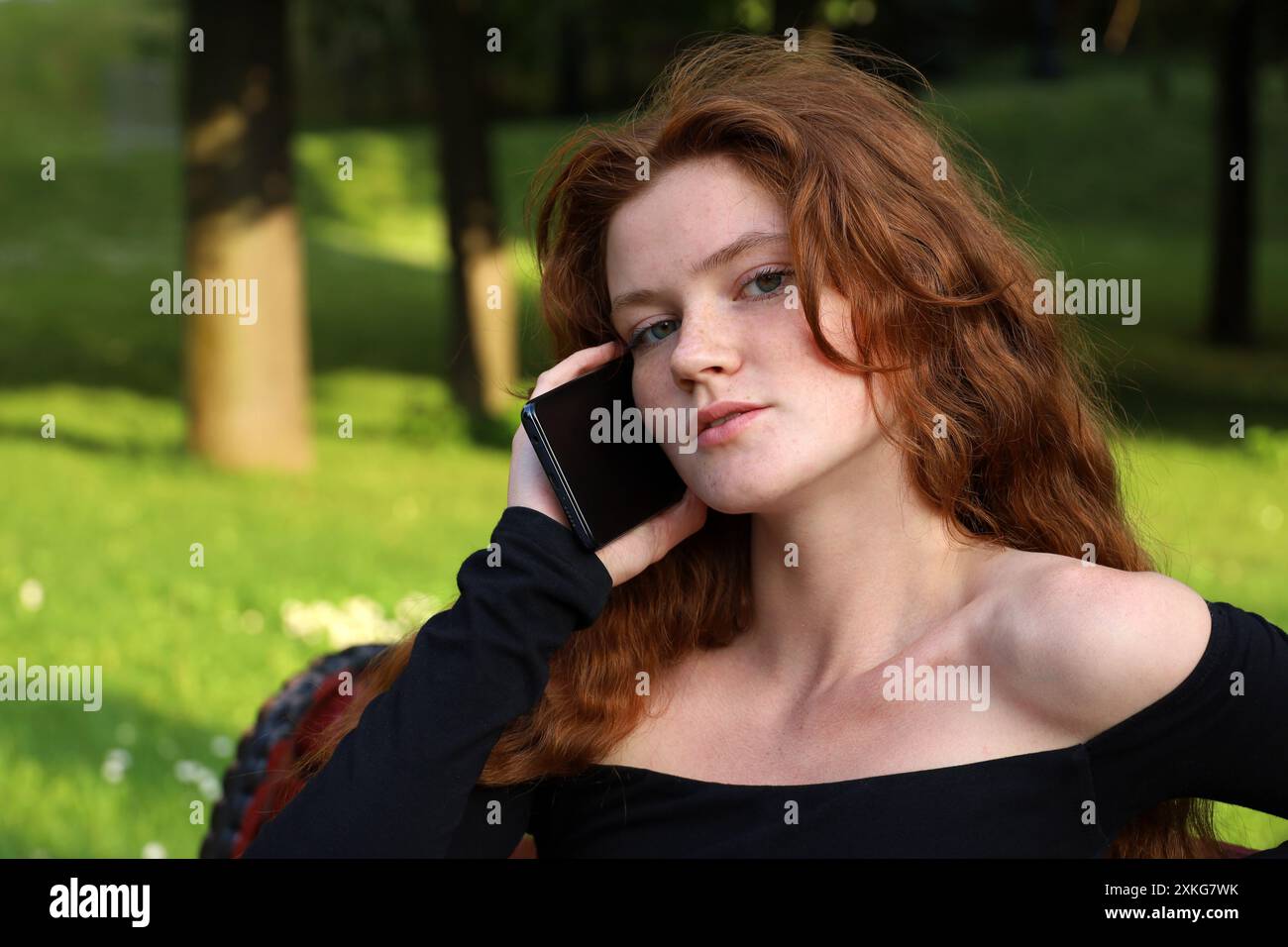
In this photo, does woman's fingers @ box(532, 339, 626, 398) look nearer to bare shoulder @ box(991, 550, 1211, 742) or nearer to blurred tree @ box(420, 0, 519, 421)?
bare shoulder @ box(991, 550, 1211, 742)

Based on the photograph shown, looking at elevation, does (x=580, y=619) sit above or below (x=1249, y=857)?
above

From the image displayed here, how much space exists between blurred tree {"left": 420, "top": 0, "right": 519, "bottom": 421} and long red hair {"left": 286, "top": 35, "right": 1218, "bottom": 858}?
1043 cm

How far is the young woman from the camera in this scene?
7.19 ft

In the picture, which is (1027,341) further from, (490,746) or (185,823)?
(185,823)

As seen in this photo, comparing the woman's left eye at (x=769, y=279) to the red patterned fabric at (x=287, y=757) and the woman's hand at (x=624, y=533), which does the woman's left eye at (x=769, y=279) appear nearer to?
the woman's hand at (x=624, y=533)

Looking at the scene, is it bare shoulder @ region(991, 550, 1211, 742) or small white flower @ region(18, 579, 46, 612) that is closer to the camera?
bare shoulder @ region(991, 550, 1211, 742)

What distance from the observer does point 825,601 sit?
2576 mm

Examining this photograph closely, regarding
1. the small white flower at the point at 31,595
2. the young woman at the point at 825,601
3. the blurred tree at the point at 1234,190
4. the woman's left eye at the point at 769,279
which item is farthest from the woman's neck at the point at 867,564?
the blurred tree at the point at 1234,190

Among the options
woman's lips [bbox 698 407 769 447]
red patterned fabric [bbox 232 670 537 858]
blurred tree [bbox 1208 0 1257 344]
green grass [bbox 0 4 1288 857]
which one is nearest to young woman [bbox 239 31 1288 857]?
woman's lips [bbox 698 407 769 447]

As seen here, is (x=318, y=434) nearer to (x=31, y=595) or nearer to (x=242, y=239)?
(x=242, y=239)

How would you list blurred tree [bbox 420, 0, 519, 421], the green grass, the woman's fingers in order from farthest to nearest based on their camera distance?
blurred tree [bbox 420, 0, 519, 421] → the green grass → the woman's fingers

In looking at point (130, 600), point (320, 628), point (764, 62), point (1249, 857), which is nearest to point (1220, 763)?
point (1249, 857)
